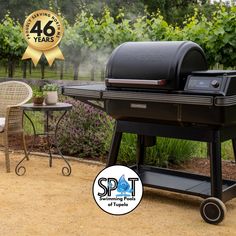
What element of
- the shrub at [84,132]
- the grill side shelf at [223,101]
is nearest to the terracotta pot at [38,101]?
the shrub at [84,132]

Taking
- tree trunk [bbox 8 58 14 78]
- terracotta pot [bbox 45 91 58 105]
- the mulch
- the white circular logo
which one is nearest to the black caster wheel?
the white circular logo

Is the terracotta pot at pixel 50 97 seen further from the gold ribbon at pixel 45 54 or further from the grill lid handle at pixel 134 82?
the gold ribbon at pixel 45 54

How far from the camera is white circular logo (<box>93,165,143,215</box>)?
3.31 m

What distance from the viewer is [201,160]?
559 cm

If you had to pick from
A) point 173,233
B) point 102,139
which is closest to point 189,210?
point 173,233

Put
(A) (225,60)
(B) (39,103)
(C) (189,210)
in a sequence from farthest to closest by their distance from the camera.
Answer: (A) (225,60)
(B) (39,103)
(C) (189,210)

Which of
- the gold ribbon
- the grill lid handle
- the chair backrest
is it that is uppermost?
the grill lid handle

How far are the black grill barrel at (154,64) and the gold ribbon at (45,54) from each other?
3.78 metres

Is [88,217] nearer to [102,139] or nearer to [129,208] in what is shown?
[129,208]

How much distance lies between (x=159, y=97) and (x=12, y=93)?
2.78 metres

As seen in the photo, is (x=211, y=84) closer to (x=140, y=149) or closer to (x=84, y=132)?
(x=140, y=149)

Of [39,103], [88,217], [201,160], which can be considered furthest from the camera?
[201,160]

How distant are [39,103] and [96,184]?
1963 mm

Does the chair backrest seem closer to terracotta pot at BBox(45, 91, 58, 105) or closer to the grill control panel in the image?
terracotta pot at BBox(45, 91, 58, 105)
